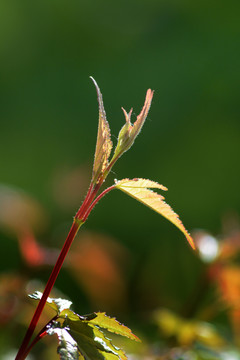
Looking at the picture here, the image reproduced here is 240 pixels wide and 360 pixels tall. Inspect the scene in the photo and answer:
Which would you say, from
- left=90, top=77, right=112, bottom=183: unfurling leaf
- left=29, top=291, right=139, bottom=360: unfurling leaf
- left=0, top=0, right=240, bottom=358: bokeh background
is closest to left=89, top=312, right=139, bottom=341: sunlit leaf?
left=29, top=291, right=139, bottom=360: unfurling leaf

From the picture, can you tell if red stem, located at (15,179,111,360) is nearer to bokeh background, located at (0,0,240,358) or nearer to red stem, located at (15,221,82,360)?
red stem, located at (15,221,82,360)

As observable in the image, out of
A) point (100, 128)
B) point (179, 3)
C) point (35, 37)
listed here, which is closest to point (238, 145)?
point (179, 3)

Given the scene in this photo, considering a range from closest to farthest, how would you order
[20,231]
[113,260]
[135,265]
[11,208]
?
[20,231] < [11,208] < [113,260] < [135,265]

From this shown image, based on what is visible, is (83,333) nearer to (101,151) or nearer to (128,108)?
(101,151)

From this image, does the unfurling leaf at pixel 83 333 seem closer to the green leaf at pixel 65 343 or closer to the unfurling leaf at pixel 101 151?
the green leaf at pixel 65 343

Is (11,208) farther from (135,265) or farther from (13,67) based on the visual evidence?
(13,67)

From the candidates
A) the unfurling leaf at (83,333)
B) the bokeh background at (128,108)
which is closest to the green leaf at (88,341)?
the unfurling leaf at (83,333)

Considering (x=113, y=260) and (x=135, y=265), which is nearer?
(x=113, y=260)
